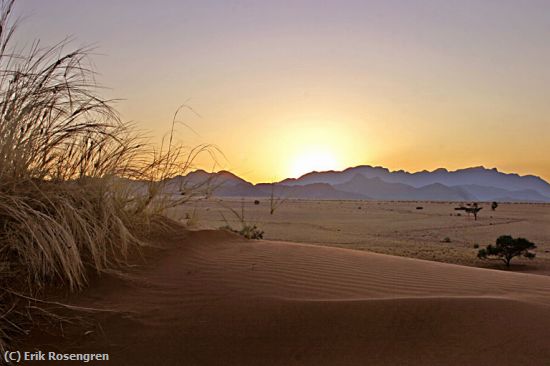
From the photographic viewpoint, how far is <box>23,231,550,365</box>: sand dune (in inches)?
118

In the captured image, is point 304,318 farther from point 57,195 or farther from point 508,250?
point 508,250

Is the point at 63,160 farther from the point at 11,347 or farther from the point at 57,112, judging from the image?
the point at 11,347

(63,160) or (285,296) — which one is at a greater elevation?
(63,160)

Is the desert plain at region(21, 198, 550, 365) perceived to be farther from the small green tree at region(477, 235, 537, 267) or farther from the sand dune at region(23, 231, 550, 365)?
the small green tree at region(477, 235, 537, 267)

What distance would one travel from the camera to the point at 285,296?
3781 millimetres

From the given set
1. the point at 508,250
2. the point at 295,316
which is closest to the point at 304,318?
the point at 295,316

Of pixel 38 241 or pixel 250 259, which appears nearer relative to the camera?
pixel 38 241

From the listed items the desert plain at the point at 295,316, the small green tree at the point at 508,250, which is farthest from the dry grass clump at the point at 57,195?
the small green tree at the point at 508,250

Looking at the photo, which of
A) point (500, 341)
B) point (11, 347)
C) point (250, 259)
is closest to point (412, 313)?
point (500, 341)

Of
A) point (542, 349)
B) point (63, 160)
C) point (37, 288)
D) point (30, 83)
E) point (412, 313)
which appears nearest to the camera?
point (542, 349)

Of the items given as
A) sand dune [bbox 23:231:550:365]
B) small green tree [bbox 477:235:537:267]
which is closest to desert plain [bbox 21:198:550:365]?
sand dune [bbox 23:231:550:365]

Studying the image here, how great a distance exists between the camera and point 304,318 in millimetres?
3389

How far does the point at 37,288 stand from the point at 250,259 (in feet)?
6.30

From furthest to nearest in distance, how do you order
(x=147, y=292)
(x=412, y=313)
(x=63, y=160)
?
(x=63, y=160), (x=147, y=292), (x=412, y=313)
